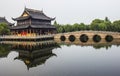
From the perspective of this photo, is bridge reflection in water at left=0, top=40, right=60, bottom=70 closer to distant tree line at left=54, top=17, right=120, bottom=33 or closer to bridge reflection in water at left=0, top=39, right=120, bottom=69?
bridge reflection in water at left=0, top=39, right=120, bottom=69

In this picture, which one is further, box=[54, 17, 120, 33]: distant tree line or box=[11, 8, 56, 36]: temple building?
box=[54, 17, 120, 33]: distant tree line

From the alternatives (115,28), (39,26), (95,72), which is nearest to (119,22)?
(115,28)

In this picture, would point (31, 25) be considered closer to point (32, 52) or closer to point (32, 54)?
point (32, 52)

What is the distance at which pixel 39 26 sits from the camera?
4994 centimetres

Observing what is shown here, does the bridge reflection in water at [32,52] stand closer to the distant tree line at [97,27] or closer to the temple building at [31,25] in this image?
the temple building at [31,25]

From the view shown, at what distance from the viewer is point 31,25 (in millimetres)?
47500

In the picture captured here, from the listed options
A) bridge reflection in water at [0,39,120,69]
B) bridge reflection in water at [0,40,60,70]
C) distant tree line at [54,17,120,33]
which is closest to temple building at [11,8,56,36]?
distant tree line at [54,17,120,33]

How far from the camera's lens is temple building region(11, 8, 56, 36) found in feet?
157

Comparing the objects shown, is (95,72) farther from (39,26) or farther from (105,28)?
(105,28)

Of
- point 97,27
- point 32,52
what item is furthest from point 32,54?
point 97,27

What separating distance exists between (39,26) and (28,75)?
37.1 m

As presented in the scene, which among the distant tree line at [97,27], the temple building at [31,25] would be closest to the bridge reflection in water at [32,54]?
the temple building at [31,25]

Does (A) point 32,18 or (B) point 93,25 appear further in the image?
(B) point 93,25

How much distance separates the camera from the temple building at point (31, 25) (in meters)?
47.9
